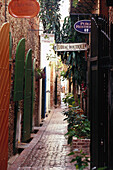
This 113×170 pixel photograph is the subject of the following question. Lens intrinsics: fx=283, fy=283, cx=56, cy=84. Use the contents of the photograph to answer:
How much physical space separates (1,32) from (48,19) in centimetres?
608

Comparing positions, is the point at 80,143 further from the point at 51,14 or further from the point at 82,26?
the point at 51,14

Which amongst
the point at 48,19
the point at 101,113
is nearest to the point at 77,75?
the point at 48,19

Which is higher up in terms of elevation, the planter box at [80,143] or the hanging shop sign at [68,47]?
the hanging shop sign at [68,47]

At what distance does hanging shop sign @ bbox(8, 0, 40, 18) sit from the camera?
562 cm

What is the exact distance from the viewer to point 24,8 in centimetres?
568

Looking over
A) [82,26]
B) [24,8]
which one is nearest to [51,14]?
[82,26]

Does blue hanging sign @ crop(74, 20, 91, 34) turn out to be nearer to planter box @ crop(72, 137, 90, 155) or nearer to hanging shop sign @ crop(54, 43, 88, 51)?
hanging shop sign @ crop(54, 43, 88, 51)

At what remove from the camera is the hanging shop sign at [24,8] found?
5625 millimetres

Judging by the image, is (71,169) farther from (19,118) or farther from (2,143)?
(19,118)

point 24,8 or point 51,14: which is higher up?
point 51,14

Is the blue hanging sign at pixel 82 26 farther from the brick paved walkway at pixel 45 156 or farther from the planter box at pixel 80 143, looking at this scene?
the brick paved walkway at pixel 45 156

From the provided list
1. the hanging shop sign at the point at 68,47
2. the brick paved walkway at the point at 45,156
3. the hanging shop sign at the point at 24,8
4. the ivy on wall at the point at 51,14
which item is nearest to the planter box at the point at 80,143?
the brick paved walkway at the point at 45,156

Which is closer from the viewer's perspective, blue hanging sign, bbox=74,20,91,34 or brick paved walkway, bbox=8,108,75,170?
brick paved walkway, bbox=8,108,75,170

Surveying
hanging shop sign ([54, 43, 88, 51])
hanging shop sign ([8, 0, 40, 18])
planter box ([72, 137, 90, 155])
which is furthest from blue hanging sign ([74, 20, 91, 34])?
planter box ([72, 137, 90, 155])
